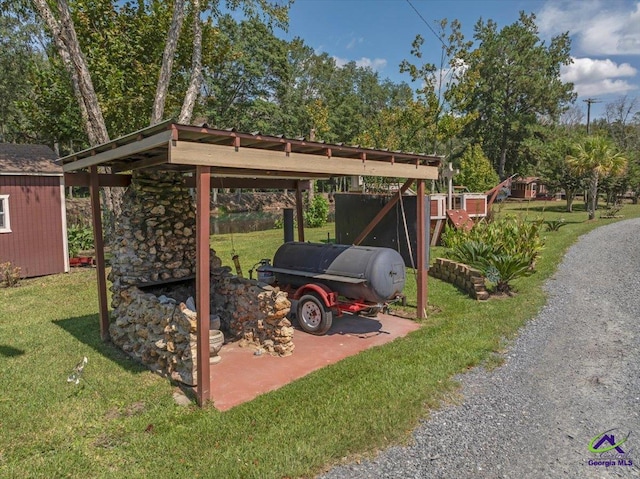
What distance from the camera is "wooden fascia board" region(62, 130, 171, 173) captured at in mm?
4008

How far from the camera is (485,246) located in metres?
9.16

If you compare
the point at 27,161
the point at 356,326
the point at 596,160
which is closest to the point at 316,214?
the point at 596,160

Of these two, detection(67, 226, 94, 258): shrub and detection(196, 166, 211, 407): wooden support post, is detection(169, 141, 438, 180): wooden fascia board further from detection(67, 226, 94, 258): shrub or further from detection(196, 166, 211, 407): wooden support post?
detection(67, 226, 94, 258): shrub

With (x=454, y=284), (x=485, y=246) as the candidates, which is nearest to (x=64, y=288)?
(x=454, y=284)

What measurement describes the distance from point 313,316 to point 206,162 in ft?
11.1

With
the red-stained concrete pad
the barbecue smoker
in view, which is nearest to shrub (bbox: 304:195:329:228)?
the red-stained concrete pad

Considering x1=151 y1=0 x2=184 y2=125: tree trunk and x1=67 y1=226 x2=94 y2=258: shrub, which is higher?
x1=151 y1=0 x2=184 y2=125: tree trunk

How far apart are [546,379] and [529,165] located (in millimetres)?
43416

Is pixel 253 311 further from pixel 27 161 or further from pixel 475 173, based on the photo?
pixel 475 173

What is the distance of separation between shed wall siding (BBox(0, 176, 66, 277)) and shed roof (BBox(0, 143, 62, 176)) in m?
0.20

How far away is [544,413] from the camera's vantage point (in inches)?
163

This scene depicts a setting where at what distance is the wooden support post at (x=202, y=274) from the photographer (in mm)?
4168

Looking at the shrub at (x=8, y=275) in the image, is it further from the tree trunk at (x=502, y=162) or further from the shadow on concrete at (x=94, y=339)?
the tree trunk at (x=502, y=162)

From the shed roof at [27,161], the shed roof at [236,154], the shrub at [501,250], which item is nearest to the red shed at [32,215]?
the shed roof at [27,161]
